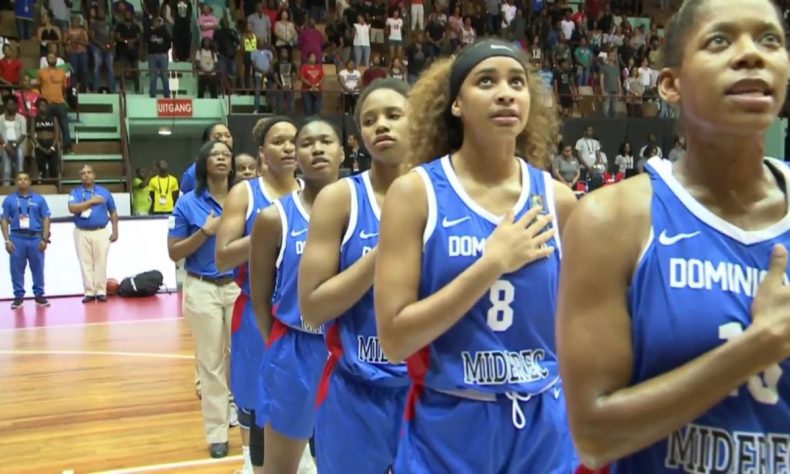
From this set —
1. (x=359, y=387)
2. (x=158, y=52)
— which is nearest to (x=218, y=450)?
(x=359, y=387)

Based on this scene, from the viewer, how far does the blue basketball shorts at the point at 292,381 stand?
11.0 ft

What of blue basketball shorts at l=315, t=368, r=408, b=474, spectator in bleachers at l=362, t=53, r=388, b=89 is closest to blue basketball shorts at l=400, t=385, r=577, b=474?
blue basketball shorts at l=315, t=368, r=408, b=474

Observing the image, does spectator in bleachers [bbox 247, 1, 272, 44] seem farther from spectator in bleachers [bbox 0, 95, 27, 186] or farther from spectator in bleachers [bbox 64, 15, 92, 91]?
spectator in bleachers [bbox 0, 95, 27, 186]

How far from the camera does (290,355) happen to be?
11.2ft

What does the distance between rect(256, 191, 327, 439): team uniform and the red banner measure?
13871 millimetres

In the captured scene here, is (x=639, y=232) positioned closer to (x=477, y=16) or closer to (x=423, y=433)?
(x=423, y=433)

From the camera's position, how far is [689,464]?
133 centimetres

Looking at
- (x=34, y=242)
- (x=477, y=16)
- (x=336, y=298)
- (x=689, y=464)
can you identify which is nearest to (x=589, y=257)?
(x=689, y=464)

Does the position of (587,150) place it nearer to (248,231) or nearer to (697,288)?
(248,231)

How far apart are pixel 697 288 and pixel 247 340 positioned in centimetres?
327

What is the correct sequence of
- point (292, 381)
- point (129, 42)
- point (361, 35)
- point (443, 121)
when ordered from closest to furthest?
point (443, 121) < point (292, 381) < point (129, 42) < point (361, 35)

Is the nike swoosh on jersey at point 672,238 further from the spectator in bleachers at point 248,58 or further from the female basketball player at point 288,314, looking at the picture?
the spectator in bleachers at point 248,58

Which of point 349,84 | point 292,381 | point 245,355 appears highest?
point 349,84

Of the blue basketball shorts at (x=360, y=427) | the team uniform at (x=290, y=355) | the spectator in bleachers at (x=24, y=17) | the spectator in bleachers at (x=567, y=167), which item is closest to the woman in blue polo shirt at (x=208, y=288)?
the team uniform at (x=290, y=355)
